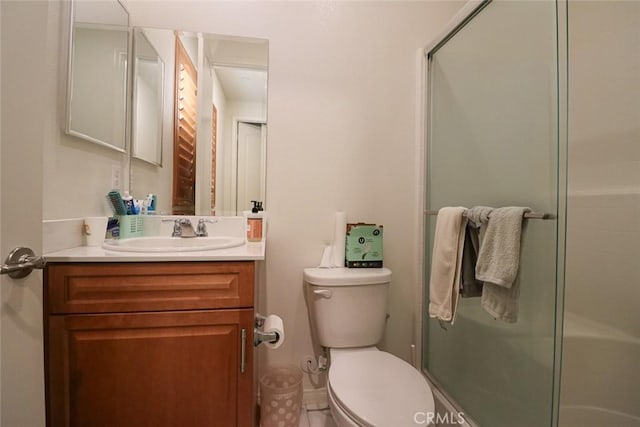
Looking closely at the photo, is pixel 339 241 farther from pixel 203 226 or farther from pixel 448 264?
pixel 203 226

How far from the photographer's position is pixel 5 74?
1.87ft

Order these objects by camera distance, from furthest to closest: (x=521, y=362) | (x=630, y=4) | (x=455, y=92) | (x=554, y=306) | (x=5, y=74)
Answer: (x=455, y=92) < (x=630, y=4) < (x=521, y=362) < (x=554, y=306) < (x=5, y=74)

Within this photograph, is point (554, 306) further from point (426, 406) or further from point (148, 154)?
point (148, 154)

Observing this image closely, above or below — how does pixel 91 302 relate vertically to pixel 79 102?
below

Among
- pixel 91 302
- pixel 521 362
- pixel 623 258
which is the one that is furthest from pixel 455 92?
pixel 91 302

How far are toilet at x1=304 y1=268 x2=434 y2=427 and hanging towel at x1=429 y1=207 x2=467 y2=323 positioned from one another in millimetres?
236

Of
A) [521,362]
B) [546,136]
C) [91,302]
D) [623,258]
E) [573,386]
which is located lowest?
[573,386]

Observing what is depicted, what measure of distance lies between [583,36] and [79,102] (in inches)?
82.7

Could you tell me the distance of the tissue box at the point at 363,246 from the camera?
1443 mm

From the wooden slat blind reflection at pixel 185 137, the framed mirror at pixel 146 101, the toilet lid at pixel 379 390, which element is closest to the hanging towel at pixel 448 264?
the toilet lid at pixel 379 390

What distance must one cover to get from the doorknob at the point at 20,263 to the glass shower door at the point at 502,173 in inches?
52.9

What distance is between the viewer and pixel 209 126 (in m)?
1.44

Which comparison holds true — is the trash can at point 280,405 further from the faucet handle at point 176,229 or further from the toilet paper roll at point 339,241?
the faucet handle at point 176,229

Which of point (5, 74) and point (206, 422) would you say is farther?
point (206, 422)
